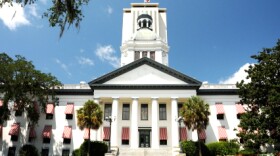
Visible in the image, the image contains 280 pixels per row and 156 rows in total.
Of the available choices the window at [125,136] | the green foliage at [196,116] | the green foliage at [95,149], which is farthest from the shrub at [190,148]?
the window at [125,136]

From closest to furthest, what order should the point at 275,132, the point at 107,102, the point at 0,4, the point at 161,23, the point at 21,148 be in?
the point at 0,4 → the point at 275,132 → the point at 21,148 → the point at 107,102 → the point at 161,23

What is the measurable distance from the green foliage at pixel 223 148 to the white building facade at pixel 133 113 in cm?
415

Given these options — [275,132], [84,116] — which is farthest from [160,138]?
[275,132]

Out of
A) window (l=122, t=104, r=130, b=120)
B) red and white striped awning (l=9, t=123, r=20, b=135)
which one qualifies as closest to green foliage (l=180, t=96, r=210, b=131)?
window (l=122, t=104, r=130, b=120)

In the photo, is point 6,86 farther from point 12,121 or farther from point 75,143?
point 75,143

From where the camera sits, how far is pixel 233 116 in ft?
145

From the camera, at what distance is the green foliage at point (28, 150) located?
37.7 m

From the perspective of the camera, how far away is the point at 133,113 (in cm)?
4162

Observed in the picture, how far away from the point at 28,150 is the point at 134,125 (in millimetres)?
14414

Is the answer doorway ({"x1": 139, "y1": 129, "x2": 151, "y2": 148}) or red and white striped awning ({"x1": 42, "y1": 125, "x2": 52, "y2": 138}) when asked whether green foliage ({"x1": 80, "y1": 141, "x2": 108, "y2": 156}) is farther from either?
red and white striped awning ({"x1": 42, "y1": 125, "x2": 52, "y2": 138})

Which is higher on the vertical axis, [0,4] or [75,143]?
[0,4]

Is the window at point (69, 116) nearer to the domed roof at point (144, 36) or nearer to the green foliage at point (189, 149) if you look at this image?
the green foliage at point (189, 149)

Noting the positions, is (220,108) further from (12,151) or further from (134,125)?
(12,151)

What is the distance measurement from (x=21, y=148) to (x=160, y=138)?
19.2 m
